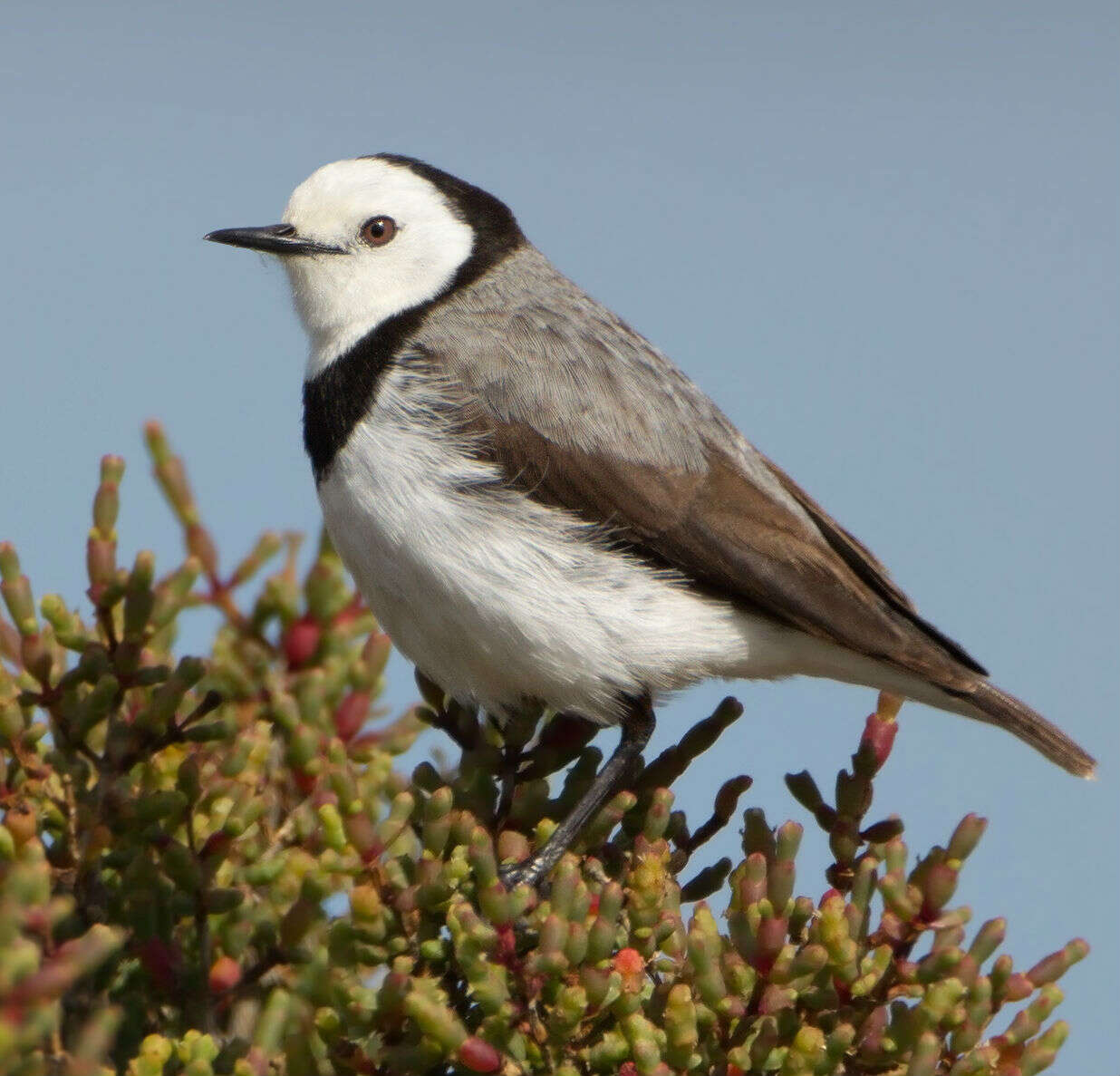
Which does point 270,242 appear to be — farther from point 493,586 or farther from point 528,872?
point 528,872

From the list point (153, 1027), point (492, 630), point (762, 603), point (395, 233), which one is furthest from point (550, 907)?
point (395, 233)

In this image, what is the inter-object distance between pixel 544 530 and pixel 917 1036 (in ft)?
6.89

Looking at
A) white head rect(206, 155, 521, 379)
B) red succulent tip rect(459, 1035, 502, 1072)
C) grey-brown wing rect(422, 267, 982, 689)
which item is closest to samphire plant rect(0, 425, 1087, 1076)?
red succulent tip rect(459, 1035, 502, 1072)

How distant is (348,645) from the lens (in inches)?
172

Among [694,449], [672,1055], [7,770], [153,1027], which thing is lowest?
[153,1027]

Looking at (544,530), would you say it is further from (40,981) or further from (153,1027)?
(40,981)

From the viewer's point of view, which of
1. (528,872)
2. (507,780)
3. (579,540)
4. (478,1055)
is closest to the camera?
(478,1055)

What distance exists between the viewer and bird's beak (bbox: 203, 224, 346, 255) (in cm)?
572

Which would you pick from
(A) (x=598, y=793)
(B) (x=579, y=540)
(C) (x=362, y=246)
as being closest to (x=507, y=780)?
(A) (x=598, y=793)

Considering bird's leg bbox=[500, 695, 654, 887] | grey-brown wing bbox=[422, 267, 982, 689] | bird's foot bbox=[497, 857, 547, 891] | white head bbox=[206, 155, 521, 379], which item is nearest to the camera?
bird's leg bbox=[500, 695, 654, 887]

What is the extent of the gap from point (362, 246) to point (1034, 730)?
283 cm

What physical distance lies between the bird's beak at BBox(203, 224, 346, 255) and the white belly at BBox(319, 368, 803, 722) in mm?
884

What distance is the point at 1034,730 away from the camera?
5.16 metres

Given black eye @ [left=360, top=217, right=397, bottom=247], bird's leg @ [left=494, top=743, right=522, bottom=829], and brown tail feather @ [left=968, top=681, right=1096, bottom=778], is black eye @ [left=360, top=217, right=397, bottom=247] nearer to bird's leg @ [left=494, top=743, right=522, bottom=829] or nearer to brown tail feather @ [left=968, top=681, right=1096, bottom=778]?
bird's leg @ [left=494, top=743, right=522, bottom=829]
